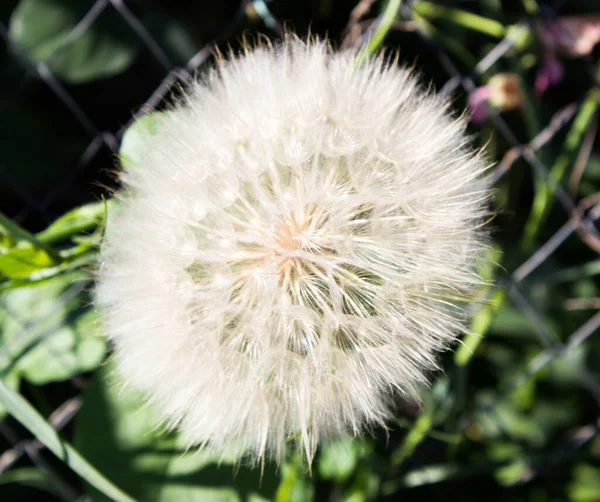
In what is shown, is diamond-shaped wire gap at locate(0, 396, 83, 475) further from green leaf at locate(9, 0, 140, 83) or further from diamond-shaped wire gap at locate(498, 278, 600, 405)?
diamond-shaped wire gap at locate(498, 278, 600, 405)

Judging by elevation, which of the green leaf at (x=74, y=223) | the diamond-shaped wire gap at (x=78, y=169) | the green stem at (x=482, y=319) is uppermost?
the green leaf at (x=74, y=223)

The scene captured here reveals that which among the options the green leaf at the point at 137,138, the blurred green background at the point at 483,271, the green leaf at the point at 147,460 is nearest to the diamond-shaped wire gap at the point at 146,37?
the blurred green background at the point at 483,271

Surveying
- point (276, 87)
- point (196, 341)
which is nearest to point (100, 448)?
point (196, 341)

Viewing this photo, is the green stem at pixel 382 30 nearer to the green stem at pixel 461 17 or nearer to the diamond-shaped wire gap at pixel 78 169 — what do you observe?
the green stem at pixel 461 17

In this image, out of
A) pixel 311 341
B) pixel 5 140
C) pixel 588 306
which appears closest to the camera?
pixel 311 341

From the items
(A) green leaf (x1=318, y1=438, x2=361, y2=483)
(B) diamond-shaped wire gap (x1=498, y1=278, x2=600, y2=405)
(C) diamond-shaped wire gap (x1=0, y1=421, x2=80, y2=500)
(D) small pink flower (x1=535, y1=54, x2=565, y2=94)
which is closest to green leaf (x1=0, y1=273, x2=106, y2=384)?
(C) diamond-shaped wire gap (x1=0, y1=421, x2=80, y2=500)

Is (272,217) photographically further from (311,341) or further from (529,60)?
(529,60)
